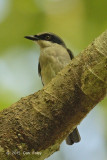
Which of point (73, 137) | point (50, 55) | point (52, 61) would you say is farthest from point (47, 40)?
point (73, 137)

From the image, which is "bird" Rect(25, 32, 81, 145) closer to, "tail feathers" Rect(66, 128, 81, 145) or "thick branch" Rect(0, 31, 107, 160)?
"tail feathers" Rect(66, 128, 81, 145)

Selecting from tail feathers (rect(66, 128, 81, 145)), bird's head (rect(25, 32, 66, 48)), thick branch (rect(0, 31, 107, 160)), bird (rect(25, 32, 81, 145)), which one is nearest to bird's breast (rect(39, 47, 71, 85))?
bird (rect(25, 32, 81, 145))

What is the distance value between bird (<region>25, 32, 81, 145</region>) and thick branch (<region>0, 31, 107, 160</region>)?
196 cm

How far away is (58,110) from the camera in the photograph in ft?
9.48

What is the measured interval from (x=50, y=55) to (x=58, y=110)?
8.23 ft

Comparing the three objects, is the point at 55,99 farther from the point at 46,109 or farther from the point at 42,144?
the point at 42,144

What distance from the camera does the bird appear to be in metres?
5.11

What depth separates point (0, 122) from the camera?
116 inches

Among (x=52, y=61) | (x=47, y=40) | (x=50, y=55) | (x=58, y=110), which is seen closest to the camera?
(x=58, y=110)

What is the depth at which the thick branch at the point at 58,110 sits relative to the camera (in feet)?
9.24

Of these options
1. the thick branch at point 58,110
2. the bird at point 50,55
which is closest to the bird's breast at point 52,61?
the bird at point 50,55

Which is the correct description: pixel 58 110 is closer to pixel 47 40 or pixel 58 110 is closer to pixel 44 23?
pixel 44 23

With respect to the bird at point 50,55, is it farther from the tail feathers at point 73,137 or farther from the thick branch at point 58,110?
the thick branch at point 58,110

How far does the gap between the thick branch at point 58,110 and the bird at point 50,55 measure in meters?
1.96
